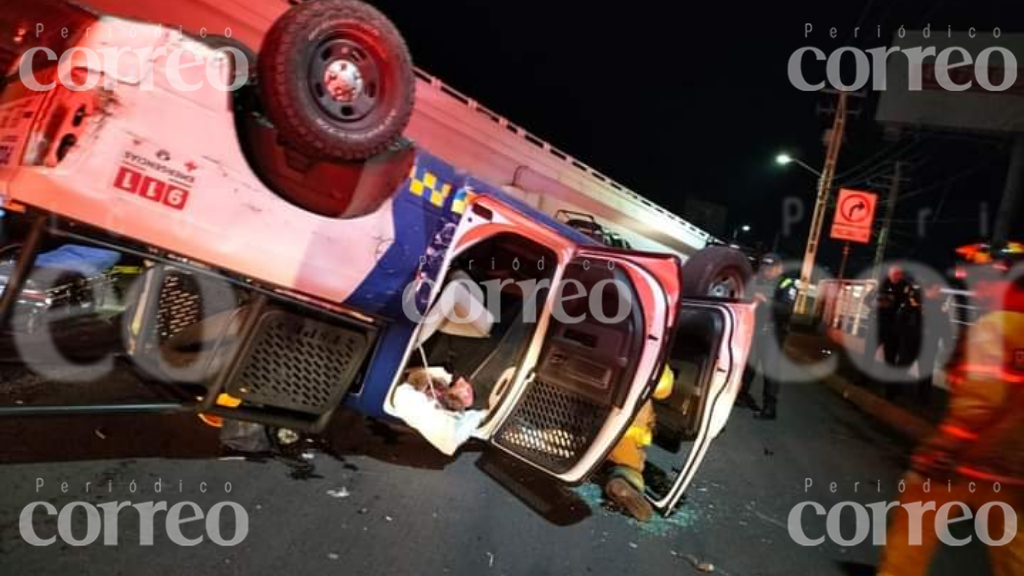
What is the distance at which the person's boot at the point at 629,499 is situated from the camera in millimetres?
3215

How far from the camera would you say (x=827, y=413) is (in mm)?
7250

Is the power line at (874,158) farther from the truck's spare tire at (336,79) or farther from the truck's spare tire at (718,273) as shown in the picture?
the truck's spare tire at (336,79)

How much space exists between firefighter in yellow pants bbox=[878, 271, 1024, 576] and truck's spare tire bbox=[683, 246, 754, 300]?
2978 mm

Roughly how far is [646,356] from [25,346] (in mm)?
3742

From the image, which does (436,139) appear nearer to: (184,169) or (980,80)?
(184,169)

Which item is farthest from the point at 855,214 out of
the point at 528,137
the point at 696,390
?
the point at 696,390

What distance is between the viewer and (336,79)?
2555 mm

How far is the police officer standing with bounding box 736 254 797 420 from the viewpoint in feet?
20.6

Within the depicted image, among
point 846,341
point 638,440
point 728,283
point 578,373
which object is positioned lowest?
point 638,440

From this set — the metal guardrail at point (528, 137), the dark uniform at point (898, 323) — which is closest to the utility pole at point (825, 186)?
the metal guardrail at point (528, 137)

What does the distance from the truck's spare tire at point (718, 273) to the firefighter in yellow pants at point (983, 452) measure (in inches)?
117

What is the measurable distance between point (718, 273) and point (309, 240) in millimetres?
4433

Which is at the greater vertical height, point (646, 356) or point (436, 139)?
point (436, 139)

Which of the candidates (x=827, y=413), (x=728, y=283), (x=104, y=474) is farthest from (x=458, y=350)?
(x=827, y=413)
